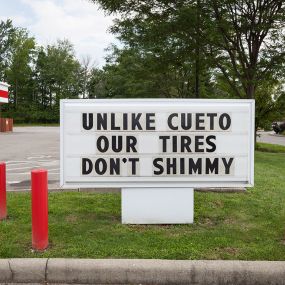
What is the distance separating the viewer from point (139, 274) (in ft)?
13.0

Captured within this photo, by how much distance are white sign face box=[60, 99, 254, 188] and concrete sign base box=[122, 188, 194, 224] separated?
134 mm

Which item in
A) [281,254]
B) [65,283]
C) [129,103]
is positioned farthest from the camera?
[129,103]

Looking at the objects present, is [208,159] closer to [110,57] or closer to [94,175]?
[94,175]

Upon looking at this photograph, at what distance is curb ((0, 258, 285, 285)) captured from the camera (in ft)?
13.0

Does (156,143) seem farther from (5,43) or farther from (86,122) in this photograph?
(5,43)

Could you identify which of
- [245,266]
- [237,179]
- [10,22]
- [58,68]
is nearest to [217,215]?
[237,179]

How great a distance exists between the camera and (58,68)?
7131 cm

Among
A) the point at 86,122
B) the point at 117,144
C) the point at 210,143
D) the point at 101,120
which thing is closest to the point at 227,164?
the point at 210,143

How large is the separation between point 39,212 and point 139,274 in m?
1.28

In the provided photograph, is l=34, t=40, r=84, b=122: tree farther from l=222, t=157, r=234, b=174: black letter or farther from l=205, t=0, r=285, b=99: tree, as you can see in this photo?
l=222, t=157, r=234, b=174: black letter

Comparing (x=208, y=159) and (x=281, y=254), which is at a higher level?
(x=208, y=159)

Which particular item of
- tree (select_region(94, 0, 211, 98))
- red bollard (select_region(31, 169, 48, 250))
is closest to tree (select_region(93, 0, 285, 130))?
tree (select_region(94, 0, 211, 98))

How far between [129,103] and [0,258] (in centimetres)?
231

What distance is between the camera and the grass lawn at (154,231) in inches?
171
